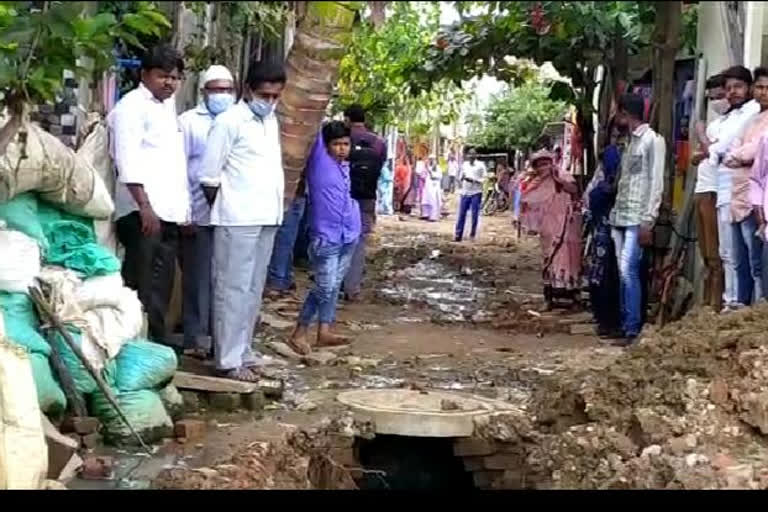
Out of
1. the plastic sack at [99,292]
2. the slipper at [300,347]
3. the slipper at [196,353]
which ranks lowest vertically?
the slipper at [300,347]

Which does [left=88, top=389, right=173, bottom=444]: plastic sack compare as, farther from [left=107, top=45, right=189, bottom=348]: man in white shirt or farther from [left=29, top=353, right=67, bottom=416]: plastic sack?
[left=107, top=45, right=189, bottom=348]: man in white shirt

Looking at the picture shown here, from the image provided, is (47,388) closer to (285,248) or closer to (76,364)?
(76,364)

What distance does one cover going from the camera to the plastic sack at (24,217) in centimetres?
454

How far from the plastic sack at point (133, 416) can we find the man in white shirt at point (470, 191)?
448 inches

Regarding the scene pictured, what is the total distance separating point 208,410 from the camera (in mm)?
5254

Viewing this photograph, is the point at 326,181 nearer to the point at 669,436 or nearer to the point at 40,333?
the point at 40,333

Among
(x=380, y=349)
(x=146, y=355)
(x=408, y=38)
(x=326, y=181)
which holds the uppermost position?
(x=408, y=38)

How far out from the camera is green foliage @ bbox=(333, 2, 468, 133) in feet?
10.9

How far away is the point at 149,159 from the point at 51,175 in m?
0.69

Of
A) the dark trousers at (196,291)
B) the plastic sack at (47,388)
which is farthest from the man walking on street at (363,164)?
the plastic sack at (47,388)

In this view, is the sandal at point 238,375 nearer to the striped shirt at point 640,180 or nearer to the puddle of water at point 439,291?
the striped shirt at point 640,180

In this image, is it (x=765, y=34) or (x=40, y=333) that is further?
(x=765, y=34)

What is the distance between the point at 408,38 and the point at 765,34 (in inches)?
102

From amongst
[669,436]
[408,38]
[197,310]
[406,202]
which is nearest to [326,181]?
[197,310]
